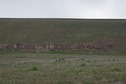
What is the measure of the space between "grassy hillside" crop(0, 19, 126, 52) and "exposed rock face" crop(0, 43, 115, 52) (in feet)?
5.12

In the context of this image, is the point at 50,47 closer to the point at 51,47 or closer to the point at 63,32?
the point at 51,47

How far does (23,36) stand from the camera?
58.5m

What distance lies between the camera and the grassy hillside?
55.8 metres

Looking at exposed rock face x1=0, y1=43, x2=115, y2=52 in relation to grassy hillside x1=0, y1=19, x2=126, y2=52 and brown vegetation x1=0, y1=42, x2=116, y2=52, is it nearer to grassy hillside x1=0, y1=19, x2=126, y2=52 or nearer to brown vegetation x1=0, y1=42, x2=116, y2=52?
brown vegetation x1=0, y1=42, x2=116, y2=52

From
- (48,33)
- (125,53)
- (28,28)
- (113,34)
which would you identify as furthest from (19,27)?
(125,53)

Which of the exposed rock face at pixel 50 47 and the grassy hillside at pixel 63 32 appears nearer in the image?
the exposed rock face at pixel 50 47

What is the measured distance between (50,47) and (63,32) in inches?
301

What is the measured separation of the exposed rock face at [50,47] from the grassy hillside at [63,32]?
156cm

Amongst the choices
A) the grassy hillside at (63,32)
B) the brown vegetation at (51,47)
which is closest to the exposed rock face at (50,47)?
the brown vegetation at (51,47)

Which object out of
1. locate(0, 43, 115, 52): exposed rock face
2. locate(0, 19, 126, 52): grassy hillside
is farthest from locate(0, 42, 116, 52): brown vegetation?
locate(0, 19, 126, 52): grassy hillside

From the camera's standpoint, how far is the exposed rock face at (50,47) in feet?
172

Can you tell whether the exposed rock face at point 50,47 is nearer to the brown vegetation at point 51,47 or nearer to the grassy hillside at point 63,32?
the brown vegetation at point 51,47

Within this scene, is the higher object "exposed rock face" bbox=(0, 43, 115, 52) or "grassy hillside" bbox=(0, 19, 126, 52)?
"grassy hillside" bbox=(0, 19, 126, 52)

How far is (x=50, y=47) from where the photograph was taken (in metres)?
53.3
